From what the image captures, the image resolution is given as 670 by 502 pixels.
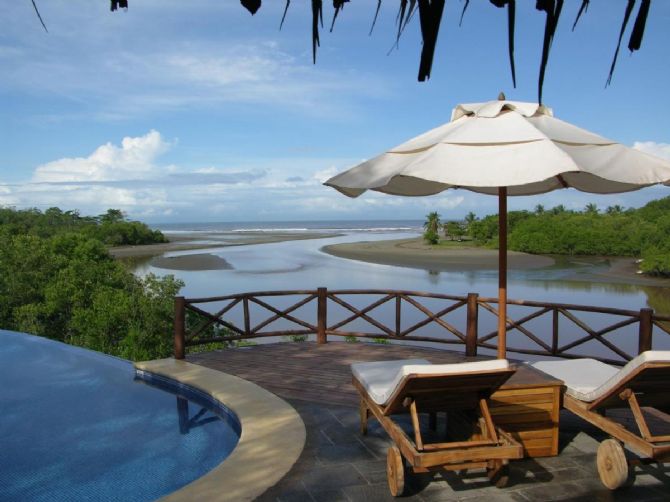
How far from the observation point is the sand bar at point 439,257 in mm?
33375

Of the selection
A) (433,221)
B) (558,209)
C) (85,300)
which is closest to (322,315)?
(85,300)

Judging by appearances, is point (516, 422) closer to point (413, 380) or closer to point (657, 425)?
point (413, 380)

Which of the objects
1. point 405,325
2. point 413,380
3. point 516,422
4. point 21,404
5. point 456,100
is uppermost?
point 456,100

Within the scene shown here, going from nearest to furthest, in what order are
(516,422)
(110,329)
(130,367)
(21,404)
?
(516,422) < (21,404) < (130,367) < (110,329)

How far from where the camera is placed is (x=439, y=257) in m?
37.6

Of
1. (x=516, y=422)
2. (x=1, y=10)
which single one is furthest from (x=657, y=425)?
(x=1, y=10)

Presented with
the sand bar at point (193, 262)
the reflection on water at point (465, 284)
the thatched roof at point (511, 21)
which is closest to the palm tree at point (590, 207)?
the reflection on water at point (465, 284)

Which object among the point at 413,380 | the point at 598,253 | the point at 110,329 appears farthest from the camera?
the point at 598,253

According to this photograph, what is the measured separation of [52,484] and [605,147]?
462 centimetres

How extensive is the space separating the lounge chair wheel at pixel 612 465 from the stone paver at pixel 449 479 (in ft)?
0.23

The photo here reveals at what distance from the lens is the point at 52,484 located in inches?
155

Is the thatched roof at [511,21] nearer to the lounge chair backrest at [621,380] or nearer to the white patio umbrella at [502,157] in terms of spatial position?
the white patio umbrella at [502,157]

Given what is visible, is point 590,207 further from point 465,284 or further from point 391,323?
point 391,323

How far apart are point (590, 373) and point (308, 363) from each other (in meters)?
3.19
